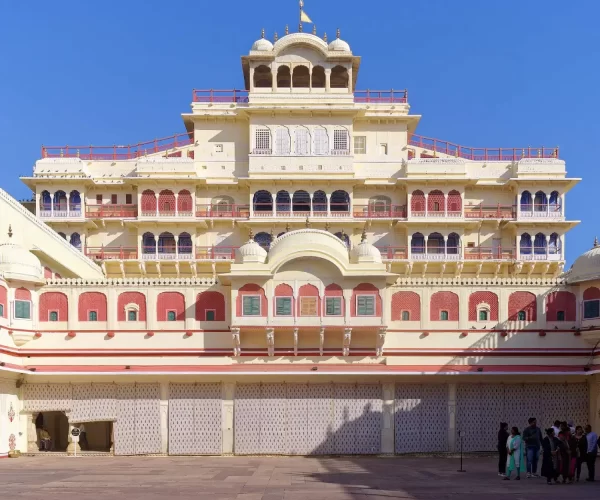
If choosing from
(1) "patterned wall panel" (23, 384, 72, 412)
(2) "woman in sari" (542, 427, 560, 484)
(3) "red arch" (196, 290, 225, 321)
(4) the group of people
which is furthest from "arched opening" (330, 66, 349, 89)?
(2) "woman in sari" (542, 427, 560, 484)

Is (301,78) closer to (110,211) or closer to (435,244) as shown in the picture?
(435,244)

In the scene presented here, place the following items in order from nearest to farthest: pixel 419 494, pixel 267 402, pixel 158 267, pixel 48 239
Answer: pixel 419 494 < pixel 267 402 < pixel 48 239 < pixel 158 267

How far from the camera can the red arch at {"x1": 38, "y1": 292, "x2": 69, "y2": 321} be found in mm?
44188

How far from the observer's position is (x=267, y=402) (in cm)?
4322

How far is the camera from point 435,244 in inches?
2379

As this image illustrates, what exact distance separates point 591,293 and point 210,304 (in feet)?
61.6

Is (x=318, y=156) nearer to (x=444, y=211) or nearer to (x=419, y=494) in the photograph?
(x=444, y=211)

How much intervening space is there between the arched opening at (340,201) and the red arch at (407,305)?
16.2 m

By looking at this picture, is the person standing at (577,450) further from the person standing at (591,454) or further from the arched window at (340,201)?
the arched window at (340,201)

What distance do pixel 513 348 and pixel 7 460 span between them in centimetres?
2427

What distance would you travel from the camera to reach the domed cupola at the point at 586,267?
43344 mm

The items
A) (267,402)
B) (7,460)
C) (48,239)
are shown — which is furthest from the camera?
(48,239)

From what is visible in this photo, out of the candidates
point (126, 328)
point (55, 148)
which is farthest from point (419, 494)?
point (55, 148)

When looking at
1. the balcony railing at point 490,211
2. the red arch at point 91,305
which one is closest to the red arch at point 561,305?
the balcony railing at point 490,211
